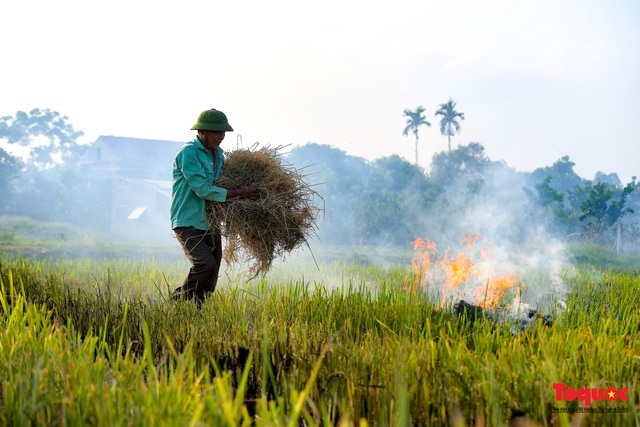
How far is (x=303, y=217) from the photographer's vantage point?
5.39 metres

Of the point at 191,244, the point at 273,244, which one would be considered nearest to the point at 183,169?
the point at 191,244

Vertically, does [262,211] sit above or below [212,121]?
below

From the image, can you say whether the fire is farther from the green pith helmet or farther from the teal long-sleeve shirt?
the green pith helmet

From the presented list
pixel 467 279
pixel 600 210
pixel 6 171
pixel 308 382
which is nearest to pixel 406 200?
pixel 600 210

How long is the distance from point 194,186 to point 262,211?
58cm

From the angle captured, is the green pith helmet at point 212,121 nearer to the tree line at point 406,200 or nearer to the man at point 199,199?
the man at point 199,199

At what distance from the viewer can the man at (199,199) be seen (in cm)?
515

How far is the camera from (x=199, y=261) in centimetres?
521

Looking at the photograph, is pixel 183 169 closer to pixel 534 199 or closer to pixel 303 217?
A: pixel 303 217

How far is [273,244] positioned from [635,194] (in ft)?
183

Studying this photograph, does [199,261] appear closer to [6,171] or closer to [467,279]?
[467,279]

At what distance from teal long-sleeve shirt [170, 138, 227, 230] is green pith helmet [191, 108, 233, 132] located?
Result: 15 centimetres

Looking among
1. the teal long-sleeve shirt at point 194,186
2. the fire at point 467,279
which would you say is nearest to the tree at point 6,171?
the fire at point 467,279

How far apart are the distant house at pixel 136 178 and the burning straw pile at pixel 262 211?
2199 cm
